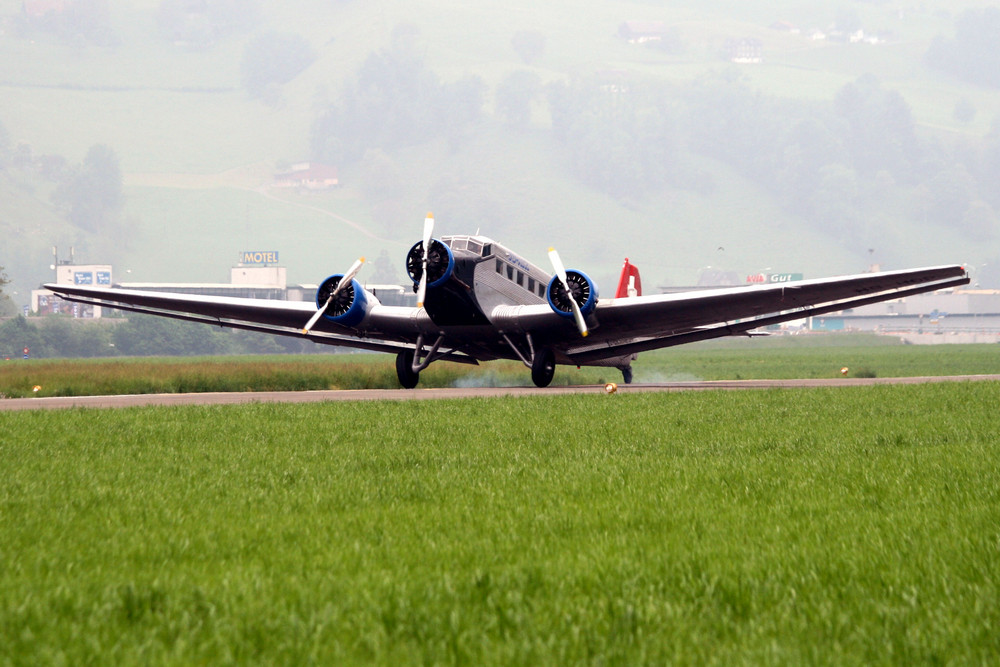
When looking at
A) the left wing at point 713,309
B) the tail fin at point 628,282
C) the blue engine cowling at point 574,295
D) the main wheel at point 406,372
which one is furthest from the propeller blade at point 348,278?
the tail fin at point 628,282

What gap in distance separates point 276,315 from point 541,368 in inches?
418

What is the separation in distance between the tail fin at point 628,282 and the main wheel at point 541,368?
408 centimetres

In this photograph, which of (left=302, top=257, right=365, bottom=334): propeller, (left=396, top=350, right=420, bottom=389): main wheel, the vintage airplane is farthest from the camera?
(left=396, top=350, right=420, bottom=389): main wheel

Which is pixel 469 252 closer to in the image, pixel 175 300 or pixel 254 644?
pixel 175 300

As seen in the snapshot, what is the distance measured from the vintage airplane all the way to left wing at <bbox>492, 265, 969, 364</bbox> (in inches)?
1.9

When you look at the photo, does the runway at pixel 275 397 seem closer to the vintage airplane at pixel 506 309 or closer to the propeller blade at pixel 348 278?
the vintage airplane at pixel 506 309

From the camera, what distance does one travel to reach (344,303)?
32.5 metres

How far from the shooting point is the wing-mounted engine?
30516 millimetres

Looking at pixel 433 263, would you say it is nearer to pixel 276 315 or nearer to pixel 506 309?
pixel 506 309

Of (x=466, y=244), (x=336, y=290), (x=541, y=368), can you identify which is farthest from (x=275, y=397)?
(x=541, y=368)

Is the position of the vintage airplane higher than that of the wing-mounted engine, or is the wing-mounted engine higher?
the wing-mounted engine

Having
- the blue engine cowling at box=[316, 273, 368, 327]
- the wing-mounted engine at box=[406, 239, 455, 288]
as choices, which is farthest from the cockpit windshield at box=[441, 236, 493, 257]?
the blue engine cowling at box=[316, 273, 368, 327]

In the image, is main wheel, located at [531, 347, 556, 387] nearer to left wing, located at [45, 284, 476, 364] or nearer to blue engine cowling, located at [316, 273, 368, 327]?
left wing, located at [45, 284, 476, 364]

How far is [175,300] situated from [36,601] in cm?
3074
